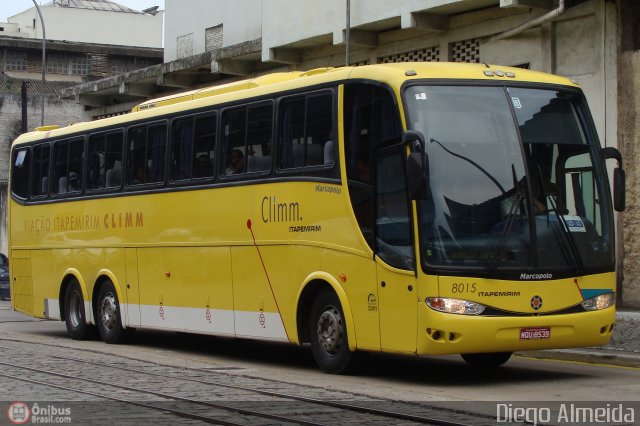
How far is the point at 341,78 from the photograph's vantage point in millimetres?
13414

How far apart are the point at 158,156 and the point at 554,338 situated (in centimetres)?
724

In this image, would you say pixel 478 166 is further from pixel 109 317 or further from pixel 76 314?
pixel 76 314

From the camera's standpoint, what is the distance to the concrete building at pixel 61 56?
52781 mm

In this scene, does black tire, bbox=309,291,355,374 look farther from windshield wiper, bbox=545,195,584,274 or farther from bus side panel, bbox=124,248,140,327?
bus side panel, bbox=124,248,140,327

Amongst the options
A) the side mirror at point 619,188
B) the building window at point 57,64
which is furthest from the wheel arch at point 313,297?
the building window at point 57,64

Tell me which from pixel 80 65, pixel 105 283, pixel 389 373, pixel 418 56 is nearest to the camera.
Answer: pixel 389 373

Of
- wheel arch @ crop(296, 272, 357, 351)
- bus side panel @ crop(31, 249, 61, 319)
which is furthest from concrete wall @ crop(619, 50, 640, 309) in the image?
bus side panel @ crop(31, 249, 61, 319)

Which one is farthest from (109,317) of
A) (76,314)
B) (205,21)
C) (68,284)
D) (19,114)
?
(19,114)

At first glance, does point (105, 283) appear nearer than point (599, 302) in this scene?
No

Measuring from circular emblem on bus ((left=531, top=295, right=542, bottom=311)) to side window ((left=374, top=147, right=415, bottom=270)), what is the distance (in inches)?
48.7

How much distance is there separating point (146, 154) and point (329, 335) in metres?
5.44

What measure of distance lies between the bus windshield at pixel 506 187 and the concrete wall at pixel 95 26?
203 feet

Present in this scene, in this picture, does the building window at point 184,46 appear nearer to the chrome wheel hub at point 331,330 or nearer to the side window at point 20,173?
the side window at point 20,173

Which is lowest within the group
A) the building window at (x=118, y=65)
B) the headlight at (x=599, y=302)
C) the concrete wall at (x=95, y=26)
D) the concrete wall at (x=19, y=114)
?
the headlight at (x=599, y=302)
